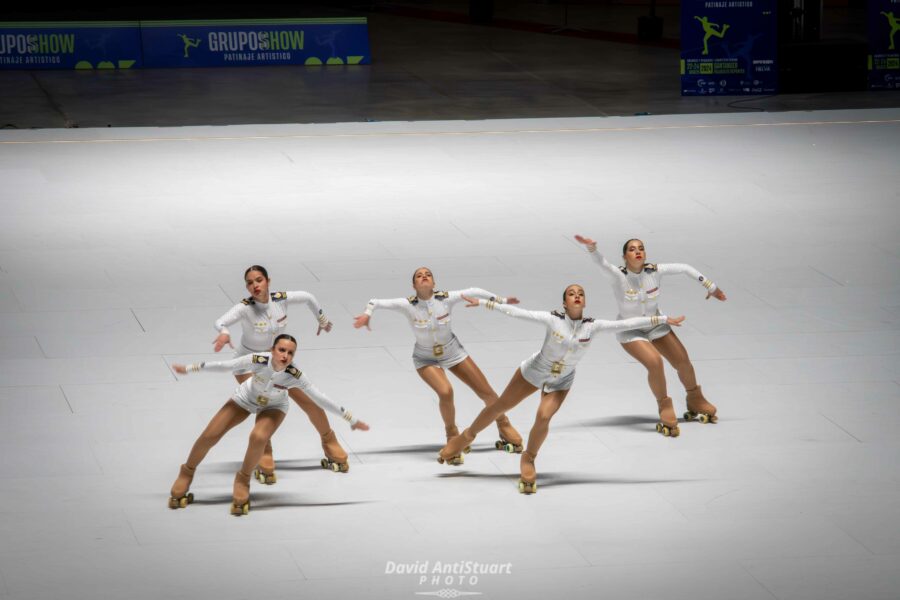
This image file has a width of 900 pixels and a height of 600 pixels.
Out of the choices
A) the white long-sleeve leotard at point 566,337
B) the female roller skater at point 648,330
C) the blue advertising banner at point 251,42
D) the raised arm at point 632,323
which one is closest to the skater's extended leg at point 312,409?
the white long-sleeve leotard at point 566,337

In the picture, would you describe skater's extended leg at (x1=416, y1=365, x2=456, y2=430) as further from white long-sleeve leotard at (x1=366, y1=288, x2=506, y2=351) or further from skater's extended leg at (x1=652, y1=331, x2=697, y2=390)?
skater's extended leg at (x1=652, y1=331, x2=697, y2=390)

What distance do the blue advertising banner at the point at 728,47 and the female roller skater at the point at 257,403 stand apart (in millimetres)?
19228

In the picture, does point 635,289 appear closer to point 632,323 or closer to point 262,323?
point 632,323

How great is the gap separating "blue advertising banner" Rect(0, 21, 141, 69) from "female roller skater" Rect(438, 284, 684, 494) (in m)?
23.2

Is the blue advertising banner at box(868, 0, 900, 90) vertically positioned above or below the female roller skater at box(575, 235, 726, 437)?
above

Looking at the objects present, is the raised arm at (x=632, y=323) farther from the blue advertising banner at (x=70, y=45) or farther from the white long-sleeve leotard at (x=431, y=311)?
the blue advertising banner at (x=70, y=45)

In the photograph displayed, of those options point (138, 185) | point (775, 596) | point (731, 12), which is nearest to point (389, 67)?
point (731, 12)

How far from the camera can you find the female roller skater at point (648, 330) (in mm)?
12070

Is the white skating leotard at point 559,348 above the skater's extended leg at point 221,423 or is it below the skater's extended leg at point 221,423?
above

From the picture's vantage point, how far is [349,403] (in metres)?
12.9

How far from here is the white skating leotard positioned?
10.8 m

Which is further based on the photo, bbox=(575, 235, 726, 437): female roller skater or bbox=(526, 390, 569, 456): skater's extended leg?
bbox=(575, 235, 726, 437): female roller skater

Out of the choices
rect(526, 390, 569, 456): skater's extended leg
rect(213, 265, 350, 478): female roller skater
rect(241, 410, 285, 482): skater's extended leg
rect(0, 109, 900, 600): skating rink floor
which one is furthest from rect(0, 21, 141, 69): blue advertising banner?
rect(526, 390, 569, 456): skater's extended leg

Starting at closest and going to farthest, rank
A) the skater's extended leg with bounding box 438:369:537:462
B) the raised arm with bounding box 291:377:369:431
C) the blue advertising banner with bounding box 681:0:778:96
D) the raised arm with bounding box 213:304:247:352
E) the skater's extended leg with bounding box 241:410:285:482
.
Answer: the skater's extended leg with bounding box 241:410:285:482, the raised arm with bounding box 291:377:369:431, the raised arm with bounding box 213:304:247:352, the skater's extended leg with bounding box 438:369:537:462, the blue advertising banner with bounding box 681:0:778:96
